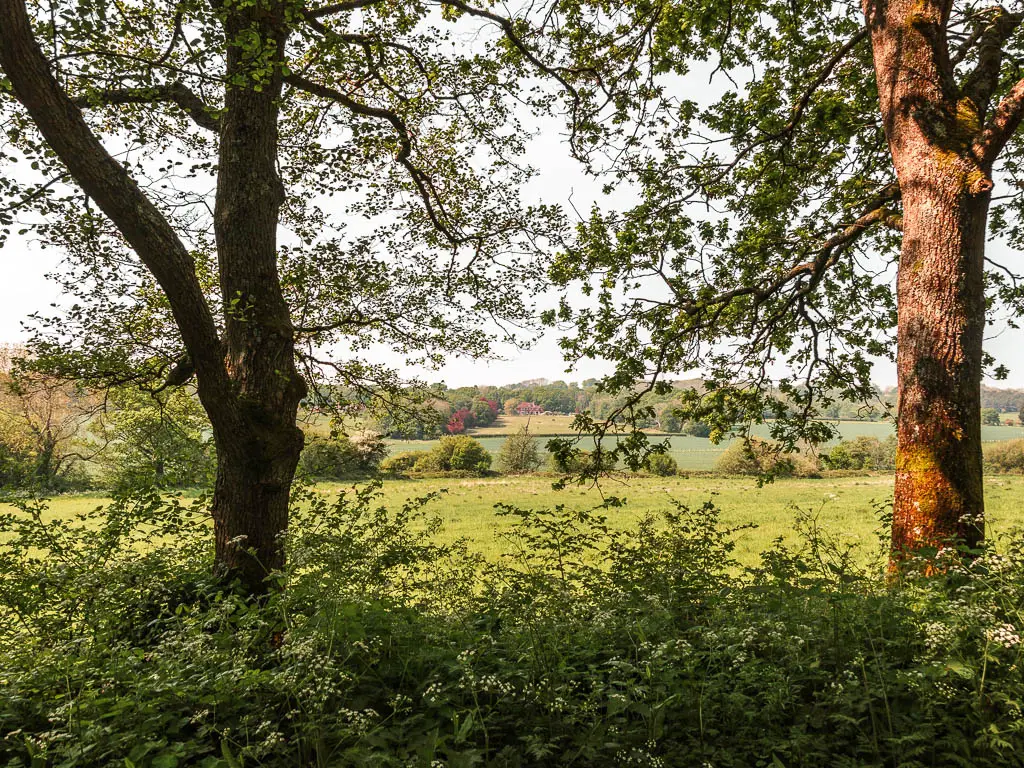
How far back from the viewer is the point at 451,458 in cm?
3816

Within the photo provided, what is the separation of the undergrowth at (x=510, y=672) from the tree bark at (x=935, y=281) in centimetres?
110

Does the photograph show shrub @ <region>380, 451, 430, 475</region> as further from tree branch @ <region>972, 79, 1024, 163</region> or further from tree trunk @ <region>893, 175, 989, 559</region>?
tree branch @ <region>972, 79, 1024, 163</region>

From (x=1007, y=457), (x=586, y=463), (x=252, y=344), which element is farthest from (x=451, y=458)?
(x=1007, y=457)

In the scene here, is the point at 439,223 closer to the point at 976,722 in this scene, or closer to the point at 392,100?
the point at 392,100

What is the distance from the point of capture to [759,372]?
30.5 ft

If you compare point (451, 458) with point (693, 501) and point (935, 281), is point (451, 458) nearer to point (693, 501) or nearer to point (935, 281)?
point (693, 501)

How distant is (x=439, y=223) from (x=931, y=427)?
759cm

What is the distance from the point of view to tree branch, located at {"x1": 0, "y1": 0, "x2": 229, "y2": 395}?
389cm

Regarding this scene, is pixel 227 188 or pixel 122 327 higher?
pixel 227 188

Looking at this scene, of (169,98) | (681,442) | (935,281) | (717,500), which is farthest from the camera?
(681,442)

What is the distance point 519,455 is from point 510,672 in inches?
1451

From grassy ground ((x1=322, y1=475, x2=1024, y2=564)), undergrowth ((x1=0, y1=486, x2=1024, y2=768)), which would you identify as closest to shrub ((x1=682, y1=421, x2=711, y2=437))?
grassy ground ((x1=322, y1=475, x2=1024, y2=564))

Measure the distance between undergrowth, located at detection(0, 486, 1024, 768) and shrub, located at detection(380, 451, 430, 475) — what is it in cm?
3348

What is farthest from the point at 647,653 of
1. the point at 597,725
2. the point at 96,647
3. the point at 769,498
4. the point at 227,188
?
the point at 769,498
